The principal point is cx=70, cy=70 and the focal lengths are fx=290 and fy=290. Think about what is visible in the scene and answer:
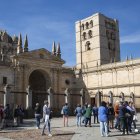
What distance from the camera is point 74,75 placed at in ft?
171

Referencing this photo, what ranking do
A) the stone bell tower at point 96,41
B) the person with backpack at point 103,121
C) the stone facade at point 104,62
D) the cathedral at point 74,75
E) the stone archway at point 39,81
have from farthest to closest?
the stone bell tower at point 96,41 → the stone archway at point 39,81 → the stone facade at point 104,62 → the cathedral at point 74,75 → the person with backpack at point 103,121

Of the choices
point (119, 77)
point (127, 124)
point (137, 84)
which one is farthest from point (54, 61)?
point (127, 124)

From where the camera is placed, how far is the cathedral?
41875 millimetres

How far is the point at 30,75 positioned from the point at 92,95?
11.1 m

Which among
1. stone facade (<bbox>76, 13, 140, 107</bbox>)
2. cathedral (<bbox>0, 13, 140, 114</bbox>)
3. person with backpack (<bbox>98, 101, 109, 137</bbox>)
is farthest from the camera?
stone facade (<bbox>76, 13, 140, 107</bbox>)

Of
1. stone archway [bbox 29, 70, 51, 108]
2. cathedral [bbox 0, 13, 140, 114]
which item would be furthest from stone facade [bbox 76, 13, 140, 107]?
stone archway [bbox 29, 70, 51, 108]

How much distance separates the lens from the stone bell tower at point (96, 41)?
188 feet

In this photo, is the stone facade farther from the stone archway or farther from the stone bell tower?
the stone archway

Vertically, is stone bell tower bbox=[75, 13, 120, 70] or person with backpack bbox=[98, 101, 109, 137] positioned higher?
stone bell tower bbox=[75, 13, 120, 70]

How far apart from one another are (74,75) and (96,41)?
9.59 m

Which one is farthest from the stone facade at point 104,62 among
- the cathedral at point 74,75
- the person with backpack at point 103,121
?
the person with backpack at point 103,121

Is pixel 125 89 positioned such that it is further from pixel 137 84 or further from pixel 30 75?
pixel 30 75

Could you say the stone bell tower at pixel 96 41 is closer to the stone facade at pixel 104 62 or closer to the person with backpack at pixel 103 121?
the stone facade at pixel 104 62

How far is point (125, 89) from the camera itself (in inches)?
1770
